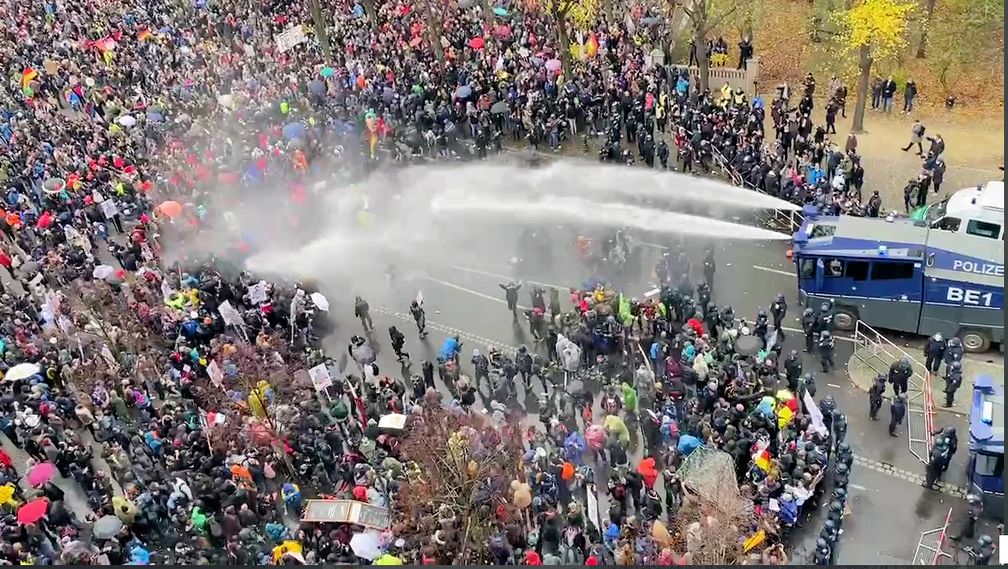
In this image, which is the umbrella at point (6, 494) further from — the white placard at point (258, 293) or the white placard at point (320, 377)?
the white placard at point (258, 293)

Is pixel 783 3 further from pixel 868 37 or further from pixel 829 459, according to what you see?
pixel 829 459

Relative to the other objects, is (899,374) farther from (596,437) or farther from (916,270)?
(596,437)

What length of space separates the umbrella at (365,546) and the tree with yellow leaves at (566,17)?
22305 mm

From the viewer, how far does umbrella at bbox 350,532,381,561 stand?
1839cm

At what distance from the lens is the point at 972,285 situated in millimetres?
22125

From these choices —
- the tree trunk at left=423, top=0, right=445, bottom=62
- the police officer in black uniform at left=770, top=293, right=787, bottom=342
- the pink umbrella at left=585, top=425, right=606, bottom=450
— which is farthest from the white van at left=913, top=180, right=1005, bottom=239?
the tree trunk at left=423, top=0, right=445, bottom=62

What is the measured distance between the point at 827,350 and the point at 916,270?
275 centimetres

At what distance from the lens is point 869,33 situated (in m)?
30.8

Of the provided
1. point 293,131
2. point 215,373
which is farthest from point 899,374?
point 293,131

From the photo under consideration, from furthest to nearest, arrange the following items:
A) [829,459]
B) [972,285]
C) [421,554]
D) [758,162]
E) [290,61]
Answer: [290,61] < [758,162] < [972,285] < [829,459] < [421,554]

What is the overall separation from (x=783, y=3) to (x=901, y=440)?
87.2ft

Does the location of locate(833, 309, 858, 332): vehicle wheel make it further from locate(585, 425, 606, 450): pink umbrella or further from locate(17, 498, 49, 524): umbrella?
locate(17, 498, 49, 524): umbrella

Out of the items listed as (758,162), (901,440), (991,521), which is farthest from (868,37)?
(991,521)

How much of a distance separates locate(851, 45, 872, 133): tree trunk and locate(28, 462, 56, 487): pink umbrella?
2680 centimetres
